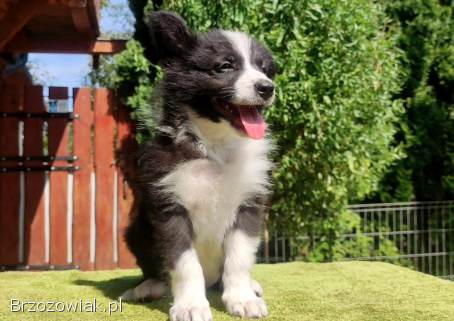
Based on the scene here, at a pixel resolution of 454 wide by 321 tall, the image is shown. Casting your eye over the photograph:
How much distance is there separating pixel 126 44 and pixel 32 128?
156cm

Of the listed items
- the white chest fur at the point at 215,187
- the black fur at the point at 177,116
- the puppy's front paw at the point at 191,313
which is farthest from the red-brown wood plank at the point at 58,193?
the puppy's front paw at the point at 191,313

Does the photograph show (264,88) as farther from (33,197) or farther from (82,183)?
(33,197)

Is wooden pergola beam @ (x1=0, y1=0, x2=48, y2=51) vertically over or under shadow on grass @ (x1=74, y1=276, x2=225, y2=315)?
over

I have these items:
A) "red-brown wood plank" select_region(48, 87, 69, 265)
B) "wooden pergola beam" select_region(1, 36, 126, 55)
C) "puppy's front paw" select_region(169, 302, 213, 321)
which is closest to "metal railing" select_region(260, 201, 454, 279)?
"red-brown wood plank" select_region(48, 87, 69, 265)

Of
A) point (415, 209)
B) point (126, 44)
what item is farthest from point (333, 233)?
point (126, 44)

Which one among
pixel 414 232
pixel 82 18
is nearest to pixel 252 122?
pixel 82 18

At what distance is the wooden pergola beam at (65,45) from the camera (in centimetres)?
706

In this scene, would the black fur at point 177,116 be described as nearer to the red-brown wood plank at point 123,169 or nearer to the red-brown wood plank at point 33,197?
the red-brown wood plank at point 123,169

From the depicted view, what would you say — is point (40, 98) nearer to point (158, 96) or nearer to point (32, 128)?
point (32, 128)

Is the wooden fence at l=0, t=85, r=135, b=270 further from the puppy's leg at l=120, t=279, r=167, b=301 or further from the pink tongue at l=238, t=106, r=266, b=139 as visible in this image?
the pink tongue at l=238, t=106, r=266, b=139

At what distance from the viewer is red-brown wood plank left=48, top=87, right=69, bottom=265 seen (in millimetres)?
6672

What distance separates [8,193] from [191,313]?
189 inches

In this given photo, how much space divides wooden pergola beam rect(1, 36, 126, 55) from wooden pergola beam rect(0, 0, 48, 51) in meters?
1.83

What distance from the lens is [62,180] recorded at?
22.0 ft
